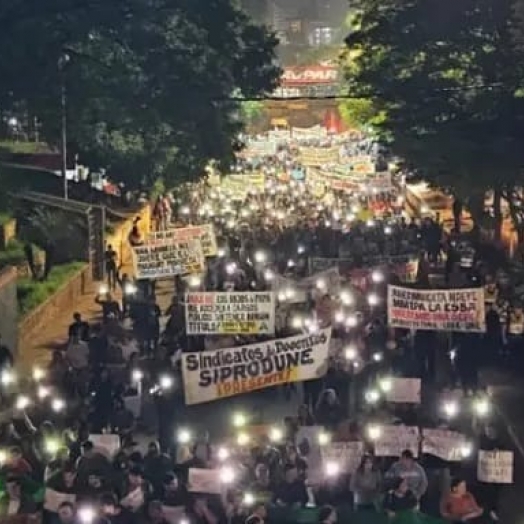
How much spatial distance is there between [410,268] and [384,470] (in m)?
16.7

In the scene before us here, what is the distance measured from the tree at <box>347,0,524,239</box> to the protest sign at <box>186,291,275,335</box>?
14900 millimetres

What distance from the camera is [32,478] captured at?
15523mm

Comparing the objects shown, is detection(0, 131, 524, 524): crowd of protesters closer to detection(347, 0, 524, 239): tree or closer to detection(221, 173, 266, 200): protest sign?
detection(347, 0, 524, 239): tree

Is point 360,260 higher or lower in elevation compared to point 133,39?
lower

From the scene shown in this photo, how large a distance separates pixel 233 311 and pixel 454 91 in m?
19.7

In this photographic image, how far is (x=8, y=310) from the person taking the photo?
90.8 feet

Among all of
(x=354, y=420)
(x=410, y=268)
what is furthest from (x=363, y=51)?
(x=354, y=420)

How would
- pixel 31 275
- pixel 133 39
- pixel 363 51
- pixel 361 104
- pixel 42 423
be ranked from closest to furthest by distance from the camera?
1. pixel 42 423
2. pixel 31 275
3. pixel 133 39
4. pixel 363 51
5. pixel 361 104

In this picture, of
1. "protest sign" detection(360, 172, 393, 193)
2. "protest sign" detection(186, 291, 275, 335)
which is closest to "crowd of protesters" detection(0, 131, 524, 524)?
"protest sign" detection(186, 291, 275, 335)

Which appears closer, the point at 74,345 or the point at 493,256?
the point at 74,345

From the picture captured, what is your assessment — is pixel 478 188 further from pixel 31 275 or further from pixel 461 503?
pixel 461 503

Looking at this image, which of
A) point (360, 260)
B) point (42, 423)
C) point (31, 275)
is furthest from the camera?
point (31, 275)

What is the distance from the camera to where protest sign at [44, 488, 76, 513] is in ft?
47.3

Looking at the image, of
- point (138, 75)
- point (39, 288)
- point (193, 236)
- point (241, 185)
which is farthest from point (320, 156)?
point (193, 236)
